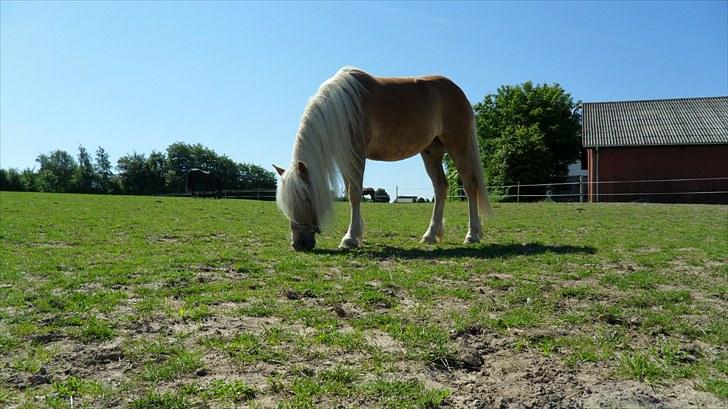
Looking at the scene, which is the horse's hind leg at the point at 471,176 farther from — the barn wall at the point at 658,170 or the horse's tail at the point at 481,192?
the barn wall at the point at 658,170

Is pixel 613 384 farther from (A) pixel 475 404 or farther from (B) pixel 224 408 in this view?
(B) pixel 224 408

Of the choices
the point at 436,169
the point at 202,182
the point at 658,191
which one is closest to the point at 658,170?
the point at 658,191

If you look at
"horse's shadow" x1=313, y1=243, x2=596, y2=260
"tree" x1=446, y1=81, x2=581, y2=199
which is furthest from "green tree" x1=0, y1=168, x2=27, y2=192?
"horse's shadow" x1=313, y1=243, x2=596, y2=260

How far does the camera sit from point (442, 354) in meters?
2.63

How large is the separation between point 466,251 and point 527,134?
35623 millimetres

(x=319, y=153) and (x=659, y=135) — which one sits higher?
(x=659, y=135)

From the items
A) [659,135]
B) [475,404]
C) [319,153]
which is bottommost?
[475,404]

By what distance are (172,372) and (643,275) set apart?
4.21 metres

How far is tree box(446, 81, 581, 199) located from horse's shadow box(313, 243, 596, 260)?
91.0 feet

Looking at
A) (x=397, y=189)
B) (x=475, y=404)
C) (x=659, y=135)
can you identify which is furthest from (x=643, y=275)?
(x=397, y=189)

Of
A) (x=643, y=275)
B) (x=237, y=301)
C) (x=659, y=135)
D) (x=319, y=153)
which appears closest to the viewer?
(x=237, y=301)

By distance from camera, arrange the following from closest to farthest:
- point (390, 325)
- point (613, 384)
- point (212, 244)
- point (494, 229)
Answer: point (613, 384) → point (390, 325) → point (212, 244) → point (494, 229)

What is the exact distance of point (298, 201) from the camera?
5883mm

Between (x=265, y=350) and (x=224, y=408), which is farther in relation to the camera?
(x=265, y=350)
